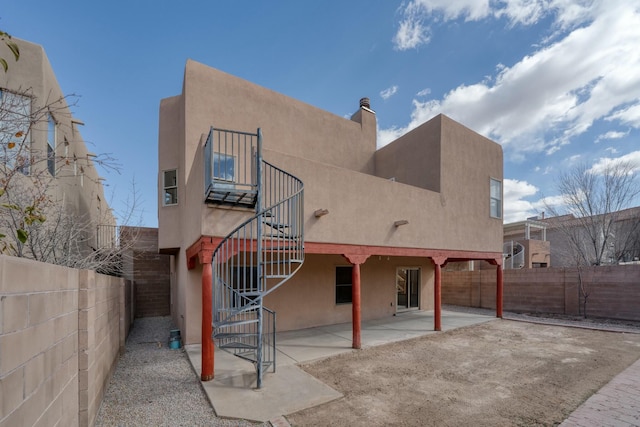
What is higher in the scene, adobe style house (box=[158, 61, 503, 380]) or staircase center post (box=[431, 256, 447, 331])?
adobe style house (box=[158, 61, 503, 380])

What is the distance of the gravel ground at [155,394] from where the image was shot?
3709 millimetres

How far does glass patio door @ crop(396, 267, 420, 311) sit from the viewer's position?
11.6 metres

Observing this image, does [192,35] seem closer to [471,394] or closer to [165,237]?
[165,237]

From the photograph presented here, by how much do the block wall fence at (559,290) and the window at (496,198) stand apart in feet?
10.8

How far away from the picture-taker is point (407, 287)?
464 inches

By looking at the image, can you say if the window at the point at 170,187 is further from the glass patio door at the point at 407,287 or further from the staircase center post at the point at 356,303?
the glass patio door at the point at 407,287

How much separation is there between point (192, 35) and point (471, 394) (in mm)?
9665

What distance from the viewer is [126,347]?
6.84 meters

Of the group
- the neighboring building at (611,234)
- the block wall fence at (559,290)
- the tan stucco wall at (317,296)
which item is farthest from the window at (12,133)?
the neighboring building at (611,234)

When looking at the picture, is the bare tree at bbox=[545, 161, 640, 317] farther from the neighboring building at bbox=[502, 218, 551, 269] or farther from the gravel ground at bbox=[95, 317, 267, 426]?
the gravel ground at bbox=[95, 317, 267, 426]

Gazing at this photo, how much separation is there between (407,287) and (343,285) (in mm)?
3467

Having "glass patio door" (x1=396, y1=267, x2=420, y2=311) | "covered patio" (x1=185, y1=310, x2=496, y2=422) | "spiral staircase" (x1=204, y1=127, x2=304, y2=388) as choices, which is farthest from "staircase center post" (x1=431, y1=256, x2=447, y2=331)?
"spiral staircase" (x1=204, y1=127, x2=304, y2=388)

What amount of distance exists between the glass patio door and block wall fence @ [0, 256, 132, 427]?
9691mm

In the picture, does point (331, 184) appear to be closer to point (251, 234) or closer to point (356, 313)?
point (251, 234)
